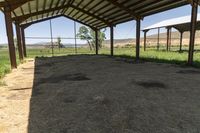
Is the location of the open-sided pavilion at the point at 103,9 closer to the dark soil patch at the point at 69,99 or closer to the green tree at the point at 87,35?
the dark soil patch at the point at 69,99

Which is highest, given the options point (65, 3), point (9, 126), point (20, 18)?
point (65, 3)

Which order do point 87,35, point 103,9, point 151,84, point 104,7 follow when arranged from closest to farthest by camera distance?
1. point 151,84
2. point 104,7
3. point 103,9
4. point 87,35

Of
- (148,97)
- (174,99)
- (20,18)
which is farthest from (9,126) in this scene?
(20,18)

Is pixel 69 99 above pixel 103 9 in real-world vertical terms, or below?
below

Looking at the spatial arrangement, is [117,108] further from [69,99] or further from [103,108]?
[69,99]

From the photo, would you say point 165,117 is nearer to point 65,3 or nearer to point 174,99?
point 174,99

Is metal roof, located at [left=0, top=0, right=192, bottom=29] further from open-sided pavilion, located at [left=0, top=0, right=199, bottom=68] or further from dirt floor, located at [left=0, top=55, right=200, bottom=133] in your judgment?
dirt floor, located at [left=0, top=55, right=200, bottom=133]

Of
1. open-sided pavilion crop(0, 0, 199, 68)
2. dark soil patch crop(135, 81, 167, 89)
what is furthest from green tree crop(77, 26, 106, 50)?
dark soil patch crop(135, 81, 167, 89)

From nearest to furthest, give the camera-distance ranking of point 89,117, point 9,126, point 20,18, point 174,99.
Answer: point 9,126 → point 89,117 → point 174,99 → point 20,18

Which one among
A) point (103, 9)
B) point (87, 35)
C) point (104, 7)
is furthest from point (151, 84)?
point (87, 35)

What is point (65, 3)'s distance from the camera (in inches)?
746

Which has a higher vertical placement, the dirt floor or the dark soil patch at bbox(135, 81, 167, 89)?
the dark soil patch at bbox(135, 81, 167, 89)

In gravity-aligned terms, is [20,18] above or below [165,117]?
above

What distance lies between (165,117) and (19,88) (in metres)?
4.67
